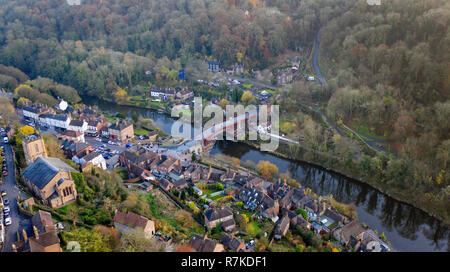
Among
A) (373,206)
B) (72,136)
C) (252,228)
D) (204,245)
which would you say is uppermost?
(72,136)

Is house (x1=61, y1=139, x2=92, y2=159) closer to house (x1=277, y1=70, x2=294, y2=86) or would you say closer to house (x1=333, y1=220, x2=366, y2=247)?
house (x1=333, y1=220, x2=366, y2=247)

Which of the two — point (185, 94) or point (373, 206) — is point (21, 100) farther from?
point (373, 206)

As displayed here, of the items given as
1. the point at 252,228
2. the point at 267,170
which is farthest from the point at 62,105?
the point at 252,228

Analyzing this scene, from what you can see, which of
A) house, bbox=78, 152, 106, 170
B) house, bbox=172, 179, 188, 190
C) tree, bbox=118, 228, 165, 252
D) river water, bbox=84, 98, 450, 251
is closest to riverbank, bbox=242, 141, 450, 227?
river water, bbox=84, 98, 450, 251

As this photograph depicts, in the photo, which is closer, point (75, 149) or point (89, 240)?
point (89, 240)

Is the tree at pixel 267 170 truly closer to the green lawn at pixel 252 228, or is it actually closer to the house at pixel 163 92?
the green lawn at pixel 252 228

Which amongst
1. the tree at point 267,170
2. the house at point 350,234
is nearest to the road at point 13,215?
the house at point 350,234
